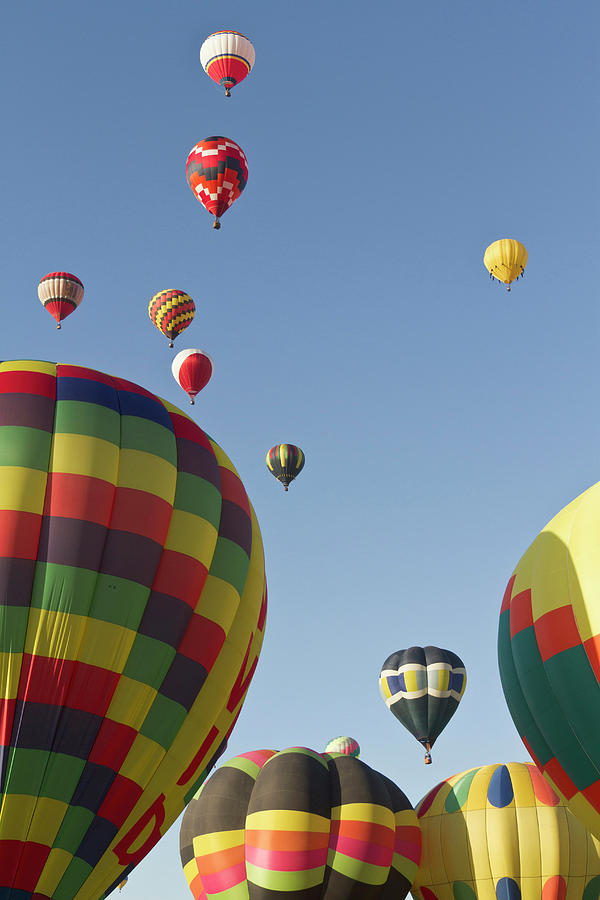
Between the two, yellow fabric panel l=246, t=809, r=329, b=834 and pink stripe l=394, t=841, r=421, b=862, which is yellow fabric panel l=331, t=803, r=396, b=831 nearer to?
yellow fabric panel l=246, t=809, r=329, b=834

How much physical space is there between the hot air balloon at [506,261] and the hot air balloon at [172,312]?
6.94 m

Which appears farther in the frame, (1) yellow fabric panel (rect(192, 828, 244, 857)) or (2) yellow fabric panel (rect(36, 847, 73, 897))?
(1) yellow fabric panel (rect(192, 828, 244, 857))

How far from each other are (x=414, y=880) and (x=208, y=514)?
803 centimetres

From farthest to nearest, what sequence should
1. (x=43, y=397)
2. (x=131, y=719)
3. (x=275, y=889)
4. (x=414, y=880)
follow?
1. (x=414, y=880)
2. (x=275, y=889)
3. (x=43, y=397)
4. (x=131, y=719)

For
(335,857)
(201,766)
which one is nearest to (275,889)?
(335,857)

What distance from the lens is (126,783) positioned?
1075 cm

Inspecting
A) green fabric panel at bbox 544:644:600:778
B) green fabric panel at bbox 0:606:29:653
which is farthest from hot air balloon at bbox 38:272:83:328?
green fabric panel at bbox 544:644:600:778

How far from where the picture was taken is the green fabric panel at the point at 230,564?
11.8 m

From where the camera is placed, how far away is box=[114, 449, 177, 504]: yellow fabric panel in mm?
11273

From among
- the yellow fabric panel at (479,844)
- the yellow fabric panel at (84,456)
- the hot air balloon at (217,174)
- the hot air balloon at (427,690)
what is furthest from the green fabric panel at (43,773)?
the hot air balloon at (427,690)

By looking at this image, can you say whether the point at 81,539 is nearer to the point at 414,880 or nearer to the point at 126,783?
the point at 126,783

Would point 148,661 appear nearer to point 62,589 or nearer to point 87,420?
point 62,589

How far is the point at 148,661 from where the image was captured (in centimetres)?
1084

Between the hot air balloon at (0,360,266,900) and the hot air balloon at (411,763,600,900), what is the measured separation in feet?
20.7
